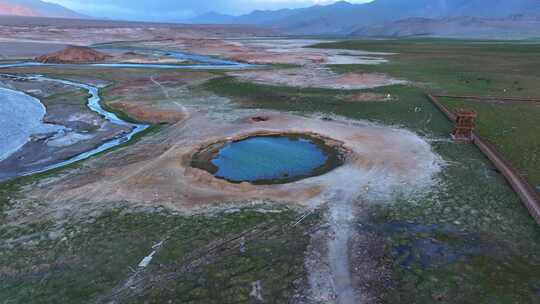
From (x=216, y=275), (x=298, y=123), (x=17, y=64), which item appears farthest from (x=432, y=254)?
(x=17, y=64)

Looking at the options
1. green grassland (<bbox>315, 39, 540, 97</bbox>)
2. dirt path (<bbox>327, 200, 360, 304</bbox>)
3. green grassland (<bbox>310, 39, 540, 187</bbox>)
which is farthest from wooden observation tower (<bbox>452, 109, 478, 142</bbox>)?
green grassland (<bbox>315, 39, 540, 97</bbox>)

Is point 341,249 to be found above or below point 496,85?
below

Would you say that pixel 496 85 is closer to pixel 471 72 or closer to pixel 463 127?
pixel 471 72

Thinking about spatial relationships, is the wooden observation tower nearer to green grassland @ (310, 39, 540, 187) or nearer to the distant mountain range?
green grassland @ (310, 39, 540, 187)

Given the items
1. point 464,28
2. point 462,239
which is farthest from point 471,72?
point 464,28

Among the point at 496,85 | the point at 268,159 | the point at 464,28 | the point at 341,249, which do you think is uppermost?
the point at 464,28

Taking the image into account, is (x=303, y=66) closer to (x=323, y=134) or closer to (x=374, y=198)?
(x=323, y=134)
